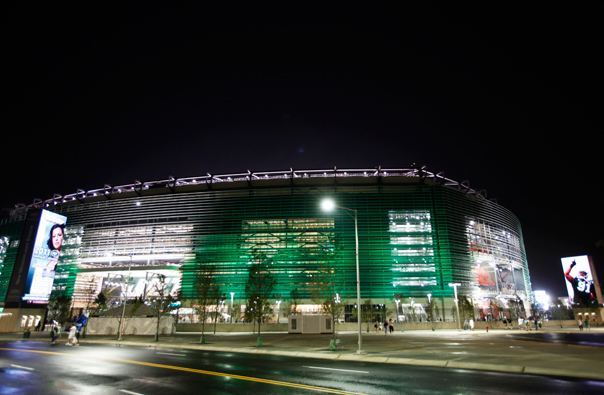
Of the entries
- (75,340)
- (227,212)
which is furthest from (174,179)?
(75,340)

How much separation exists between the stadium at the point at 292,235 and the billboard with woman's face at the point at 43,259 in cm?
1500

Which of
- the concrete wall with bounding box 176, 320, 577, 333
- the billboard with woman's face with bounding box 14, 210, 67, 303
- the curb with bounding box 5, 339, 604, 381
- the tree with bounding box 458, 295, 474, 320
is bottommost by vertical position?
the concrete wall with bounding box 176, 320, 577, 333

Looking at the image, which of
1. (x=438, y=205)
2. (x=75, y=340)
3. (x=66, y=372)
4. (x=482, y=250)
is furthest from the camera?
(x=482, y=250)

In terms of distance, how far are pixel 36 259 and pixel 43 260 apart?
135 centimetres

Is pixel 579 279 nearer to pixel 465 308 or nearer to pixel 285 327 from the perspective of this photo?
pixel 465 308

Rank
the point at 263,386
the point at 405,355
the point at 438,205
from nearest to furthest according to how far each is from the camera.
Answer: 1. the point at 263,386
2. the point at 405,355
3. the point at 438,205

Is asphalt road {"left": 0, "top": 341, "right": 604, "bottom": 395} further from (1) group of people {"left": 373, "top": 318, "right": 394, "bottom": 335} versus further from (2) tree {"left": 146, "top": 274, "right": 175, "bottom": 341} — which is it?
(1) group of people {"left": 373, "top": 318, "right": 394, "bottom": 335}

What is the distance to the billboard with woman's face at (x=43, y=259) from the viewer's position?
66.9 meters

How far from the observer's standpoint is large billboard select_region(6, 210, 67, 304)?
6619cm

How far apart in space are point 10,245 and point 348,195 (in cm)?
9261

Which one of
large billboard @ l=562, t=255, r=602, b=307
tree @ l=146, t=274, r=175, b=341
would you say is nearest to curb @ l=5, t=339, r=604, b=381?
tree @ l=146, t=274, r=175, b=341

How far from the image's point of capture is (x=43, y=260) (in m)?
69.9

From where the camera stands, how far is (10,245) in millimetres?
95250

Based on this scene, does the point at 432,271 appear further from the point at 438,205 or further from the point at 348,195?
the point at 348,195
